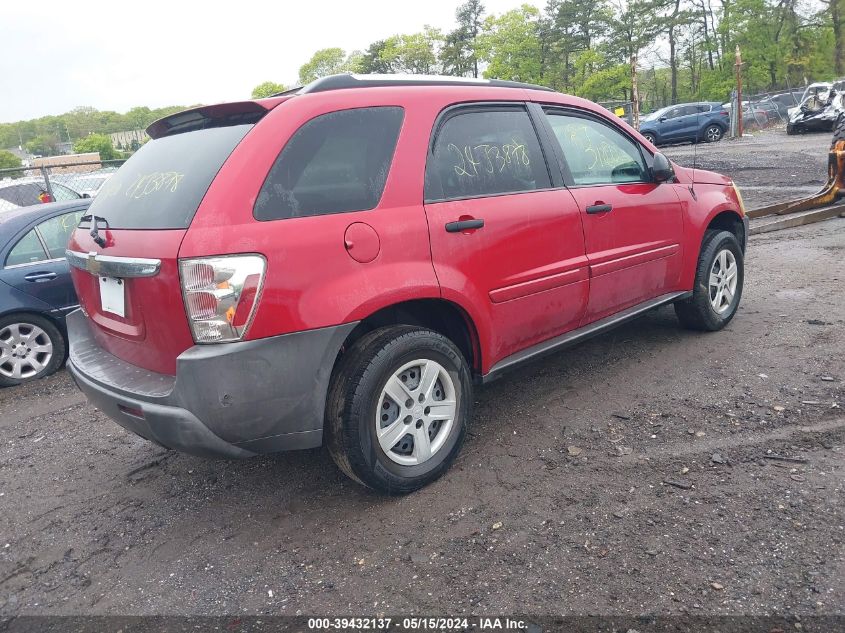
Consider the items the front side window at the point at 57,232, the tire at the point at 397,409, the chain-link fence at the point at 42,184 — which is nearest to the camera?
the tire at the point at 397,409

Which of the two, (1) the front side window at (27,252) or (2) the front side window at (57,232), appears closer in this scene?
(1) the front side window at (27,252)

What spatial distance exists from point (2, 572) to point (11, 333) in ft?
10.7

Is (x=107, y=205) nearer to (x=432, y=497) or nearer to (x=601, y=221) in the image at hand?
(x=432, y=497)

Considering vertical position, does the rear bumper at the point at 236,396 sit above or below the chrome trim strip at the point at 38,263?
below

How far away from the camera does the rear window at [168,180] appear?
2.58 m

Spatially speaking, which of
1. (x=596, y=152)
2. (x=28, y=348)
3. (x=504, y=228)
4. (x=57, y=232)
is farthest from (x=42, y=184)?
(x=504, y=228)

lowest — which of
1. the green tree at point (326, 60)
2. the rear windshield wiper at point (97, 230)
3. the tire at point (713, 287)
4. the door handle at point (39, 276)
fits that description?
the tire at point (713, 287)

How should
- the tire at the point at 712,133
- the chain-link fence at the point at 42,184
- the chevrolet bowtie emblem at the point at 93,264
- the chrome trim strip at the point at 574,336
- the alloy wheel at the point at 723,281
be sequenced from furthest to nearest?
the tire at the point at 712,133, the chain-link fence at the point at 42,184, the alloy wheel at the point at 723,281, the chrome trim strip at the point at 574,336, the chevrolet bowtie emblem at the point at 93,264

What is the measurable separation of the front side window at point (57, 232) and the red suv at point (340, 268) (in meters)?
2.86

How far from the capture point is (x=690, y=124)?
2600 cm

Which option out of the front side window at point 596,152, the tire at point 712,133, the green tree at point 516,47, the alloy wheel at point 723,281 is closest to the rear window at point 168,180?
the front side window at point 596,152

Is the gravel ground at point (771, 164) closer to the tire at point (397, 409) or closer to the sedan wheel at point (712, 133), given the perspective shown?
the sedan wheel at point (712, 133)

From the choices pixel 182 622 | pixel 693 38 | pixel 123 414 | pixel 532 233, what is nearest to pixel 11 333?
pixel 123 414

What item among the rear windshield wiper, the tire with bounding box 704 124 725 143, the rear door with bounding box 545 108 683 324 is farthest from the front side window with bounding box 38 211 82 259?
the tire with bounding box 704 124 725 143
